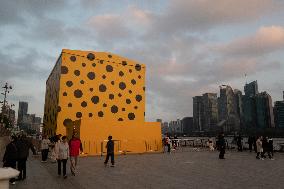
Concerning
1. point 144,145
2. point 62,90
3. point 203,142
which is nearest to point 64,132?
point 62,90

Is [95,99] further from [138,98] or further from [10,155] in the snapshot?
[10,155]

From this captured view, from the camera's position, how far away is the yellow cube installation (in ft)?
89.3

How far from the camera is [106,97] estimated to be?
34.6m

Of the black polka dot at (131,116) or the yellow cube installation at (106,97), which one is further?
the black polka dot at (131,116)

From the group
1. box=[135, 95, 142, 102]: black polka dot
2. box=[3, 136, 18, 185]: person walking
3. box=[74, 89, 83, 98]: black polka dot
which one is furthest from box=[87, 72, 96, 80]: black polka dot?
box=[3, 136, 18, 185]: person walking

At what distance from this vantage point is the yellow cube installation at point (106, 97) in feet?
89.3

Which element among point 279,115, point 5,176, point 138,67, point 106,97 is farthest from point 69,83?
point 279,115

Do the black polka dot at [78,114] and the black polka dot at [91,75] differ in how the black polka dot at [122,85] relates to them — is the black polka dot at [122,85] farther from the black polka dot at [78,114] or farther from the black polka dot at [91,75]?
the black polka dot at [78,114]

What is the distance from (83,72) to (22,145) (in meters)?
23.6

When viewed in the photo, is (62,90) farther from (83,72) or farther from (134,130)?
(134,130)

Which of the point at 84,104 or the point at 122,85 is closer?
the point at 84,104

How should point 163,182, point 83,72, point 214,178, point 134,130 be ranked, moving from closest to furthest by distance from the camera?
point 163,182, point 214,178, point 134,130, point 83,72

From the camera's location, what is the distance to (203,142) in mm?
35969

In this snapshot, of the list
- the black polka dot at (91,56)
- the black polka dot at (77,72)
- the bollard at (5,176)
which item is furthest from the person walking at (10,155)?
the black polka dot at (91,56)
